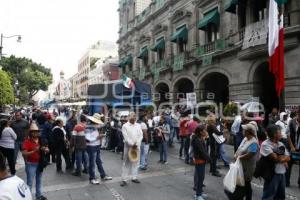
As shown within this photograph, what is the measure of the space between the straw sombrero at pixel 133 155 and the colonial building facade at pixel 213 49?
605 centimetres

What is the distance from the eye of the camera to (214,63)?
23391 millimetres

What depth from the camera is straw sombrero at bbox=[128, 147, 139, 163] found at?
9.41 metres

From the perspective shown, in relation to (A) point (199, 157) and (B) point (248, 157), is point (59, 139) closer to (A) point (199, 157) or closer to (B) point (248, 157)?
(A) point (199, 157)

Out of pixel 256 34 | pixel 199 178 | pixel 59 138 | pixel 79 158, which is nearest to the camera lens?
pixel 199 178

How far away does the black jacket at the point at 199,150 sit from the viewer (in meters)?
7.65

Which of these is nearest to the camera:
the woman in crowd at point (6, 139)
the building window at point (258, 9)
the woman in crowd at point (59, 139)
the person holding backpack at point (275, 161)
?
the person holding backpack at point (275, 161)

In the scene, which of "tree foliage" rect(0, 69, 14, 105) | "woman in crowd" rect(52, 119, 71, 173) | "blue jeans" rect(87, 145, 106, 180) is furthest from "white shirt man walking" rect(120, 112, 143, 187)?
"tree foliage" rect(0, 69, 14, 105)

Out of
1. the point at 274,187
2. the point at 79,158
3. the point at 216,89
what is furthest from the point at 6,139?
the point at 216,89

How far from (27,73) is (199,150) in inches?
2390

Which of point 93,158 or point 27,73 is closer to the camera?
point 93,158

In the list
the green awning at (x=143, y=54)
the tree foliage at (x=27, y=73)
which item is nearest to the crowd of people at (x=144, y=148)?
the green awning at (x=143, y=54)

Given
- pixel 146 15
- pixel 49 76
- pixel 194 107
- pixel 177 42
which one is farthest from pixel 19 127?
pixel 49 76

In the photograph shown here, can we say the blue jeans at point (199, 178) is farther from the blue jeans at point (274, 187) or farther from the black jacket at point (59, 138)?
the black jacket at point (59, 138)

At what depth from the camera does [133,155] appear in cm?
944
